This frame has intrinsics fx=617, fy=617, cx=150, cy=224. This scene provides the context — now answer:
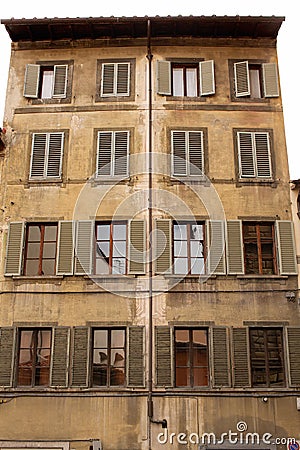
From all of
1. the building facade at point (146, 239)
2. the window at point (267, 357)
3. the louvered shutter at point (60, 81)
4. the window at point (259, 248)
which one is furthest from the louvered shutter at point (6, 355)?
the louvered shutter at point (60, 81)

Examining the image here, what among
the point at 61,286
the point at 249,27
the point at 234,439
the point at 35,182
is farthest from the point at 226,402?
the point at 249,27

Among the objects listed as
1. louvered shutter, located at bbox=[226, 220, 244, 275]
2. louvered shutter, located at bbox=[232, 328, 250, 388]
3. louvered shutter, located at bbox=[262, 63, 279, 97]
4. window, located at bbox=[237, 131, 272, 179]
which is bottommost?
louvered shutter, located at bbox=[232, 328, 250, 388]

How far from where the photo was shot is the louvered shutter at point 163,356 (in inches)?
659

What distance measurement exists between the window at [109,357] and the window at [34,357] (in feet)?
4.34

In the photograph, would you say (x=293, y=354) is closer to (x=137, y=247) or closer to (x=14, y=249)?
(x=137, y=247)

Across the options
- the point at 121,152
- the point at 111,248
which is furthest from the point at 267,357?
the point at 121,152

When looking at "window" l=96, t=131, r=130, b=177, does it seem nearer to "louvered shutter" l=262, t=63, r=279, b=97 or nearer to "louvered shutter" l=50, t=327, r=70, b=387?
"louvered shutter" l=262, t=63, r=279, b=97

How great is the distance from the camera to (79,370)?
16828mm

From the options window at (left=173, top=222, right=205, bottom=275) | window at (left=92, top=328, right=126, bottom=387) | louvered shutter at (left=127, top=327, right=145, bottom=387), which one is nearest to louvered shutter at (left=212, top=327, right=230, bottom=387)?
window at (left=173, top=222, right=205, bottom=275)

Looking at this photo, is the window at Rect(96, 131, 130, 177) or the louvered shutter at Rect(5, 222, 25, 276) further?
the window at Rect(96, 131, 130, 177)

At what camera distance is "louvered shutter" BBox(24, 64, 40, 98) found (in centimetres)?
1997

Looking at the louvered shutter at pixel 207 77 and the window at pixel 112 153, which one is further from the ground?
the louvered shutter at pixel 207 77

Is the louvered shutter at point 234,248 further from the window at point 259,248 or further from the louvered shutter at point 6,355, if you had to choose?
the louvered shutter at point 6,355

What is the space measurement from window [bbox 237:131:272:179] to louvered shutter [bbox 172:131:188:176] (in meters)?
1.70
